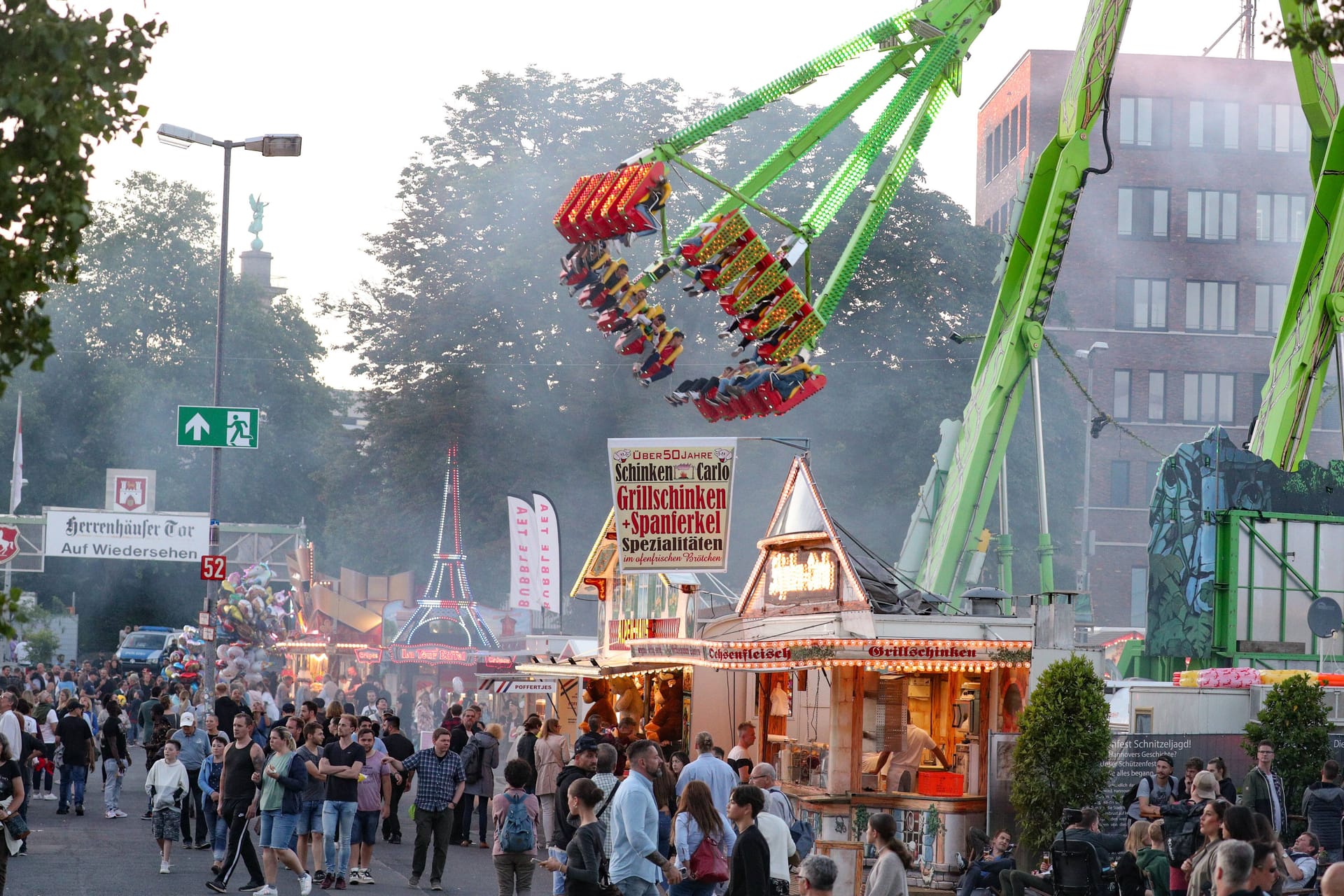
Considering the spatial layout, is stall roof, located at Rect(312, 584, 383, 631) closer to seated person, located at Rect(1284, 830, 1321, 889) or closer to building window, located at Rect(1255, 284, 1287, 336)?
building window, located at Rect(1255, 284, 1287, 336)

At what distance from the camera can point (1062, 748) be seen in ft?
55.1

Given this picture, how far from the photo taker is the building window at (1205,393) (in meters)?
65.1

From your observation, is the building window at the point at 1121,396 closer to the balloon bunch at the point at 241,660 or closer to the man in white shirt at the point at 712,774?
the balloon bunch at the point at 241,660

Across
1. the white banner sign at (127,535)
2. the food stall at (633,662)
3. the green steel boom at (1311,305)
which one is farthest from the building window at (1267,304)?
the green steel boom at (1311,305)

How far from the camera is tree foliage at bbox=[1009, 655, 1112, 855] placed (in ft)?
55.1

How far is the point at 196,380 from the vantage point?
2544 inches

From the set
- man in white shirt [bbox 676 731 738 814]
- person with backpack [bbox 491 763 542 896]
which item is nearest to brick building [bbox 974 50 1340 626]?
man in white shirt [bbox 676 731 738 814]

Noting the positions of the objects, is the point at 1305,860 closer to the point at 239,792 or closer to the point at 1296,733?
the point at 1296,733

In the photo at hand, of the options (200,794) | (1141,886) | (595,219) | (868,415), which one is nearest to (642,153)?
(595,219)

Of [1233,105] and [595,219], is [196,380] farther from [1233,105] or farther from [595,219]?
[595,219]

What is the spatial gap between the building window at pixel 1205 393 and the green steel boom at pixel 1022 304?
139ft

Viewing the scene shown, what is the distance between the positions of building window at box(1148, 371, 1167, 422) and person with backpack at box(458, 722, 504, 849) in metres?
47.3

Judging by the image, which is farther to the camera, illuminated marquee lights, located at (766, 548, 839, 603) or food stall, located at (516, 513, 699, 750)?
food stall, located at (516, 513, 699, 750)

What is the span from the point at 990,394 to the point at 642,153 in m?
6.24
